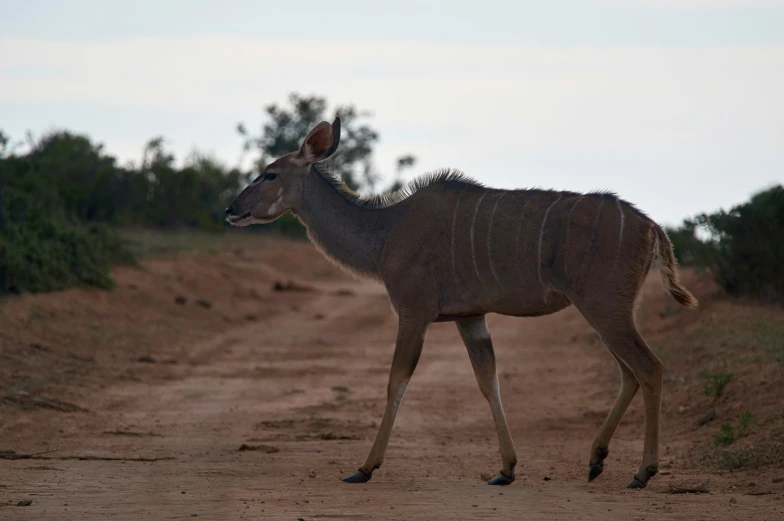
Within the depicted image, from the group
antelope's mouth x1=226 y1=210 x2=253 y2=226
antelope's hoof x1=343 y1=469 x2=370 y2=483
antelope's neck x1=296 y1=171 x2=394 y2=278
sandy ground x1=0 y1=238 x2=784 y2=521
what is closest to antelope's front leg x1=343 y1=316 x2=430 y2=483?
antelope's hoof x1=343 y1=469 x2=370 y2=483

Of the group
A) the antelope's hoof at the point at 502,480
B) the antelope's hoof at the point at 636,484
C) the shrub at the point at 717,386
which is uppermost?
the shrub at the point at 717,386

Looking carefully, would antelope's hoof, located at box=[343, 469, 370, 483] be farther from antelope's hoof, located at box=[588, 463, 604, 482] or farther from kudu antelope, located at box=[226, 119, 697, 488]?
antelope's hoof, located at box=[588, 463, 604, 482]

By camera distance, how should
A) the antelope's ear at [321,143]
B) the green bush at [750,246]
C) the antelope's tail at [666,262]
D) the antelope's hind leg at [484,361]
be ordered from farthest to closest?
the green bush at [750,246], the antelope's ear at [321,143], the antelope's hind leg at [484,361], the antelope's tail at [666,262]

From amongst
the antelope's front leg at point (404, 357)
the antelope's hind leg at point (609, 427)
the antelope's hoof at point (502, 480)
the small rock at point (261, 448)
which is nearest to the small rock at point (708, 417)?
the antelope's hind leg at point (609, 427)

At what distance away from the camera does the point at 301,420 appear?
996 centimetres

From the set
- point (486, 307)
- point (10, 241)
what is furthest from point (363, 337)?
point (486, 307)

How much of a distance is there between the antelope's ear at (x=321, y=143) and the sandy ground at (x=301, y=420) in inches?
98.0

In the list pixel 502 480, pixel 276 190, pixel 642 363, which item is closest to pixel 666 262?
pixel 642 363

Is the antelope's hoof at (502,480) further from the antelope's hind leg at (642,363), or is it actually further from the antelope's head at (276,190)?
the antelope's head at (276,190)

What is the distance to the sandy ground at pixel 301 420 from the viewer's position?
6.38 metres

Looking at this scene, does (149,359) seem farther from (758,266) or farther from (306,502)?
(758,266)

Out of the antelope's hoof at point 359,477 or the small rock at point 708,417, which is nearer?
the antelope's hoof at point 359,477

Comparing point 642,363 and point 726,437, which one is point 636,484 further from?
point 726,437

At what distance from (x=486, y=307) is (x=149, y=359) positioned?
7.24 metres
